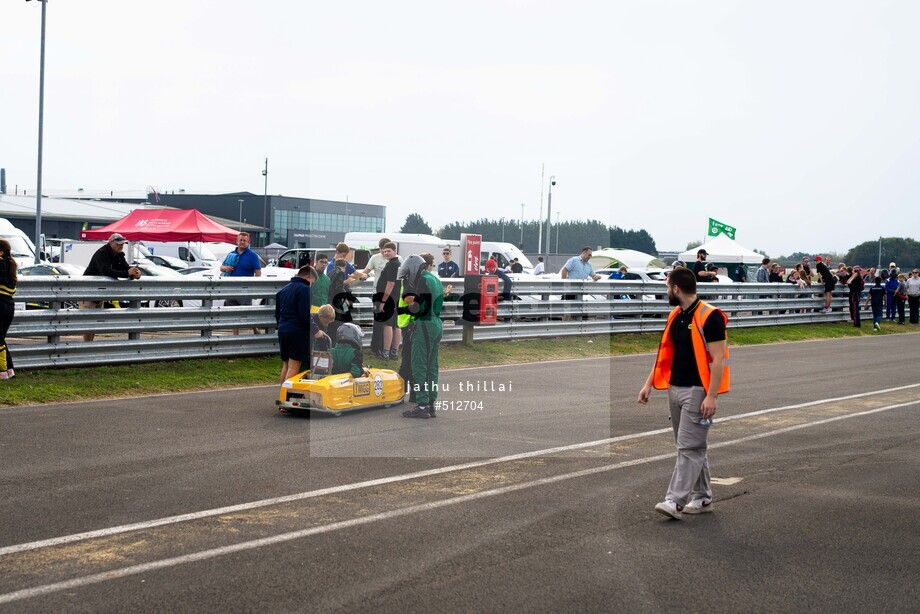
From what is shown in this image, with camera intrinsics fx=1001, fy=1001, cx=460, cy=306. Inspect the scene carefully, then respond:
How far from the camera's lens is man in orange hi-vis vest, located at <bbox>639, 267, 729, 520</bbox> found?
664 cm

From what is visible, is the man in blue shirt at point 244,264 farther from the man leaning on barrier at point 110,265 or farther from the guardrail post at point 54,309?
the guardrail post at point 54,309

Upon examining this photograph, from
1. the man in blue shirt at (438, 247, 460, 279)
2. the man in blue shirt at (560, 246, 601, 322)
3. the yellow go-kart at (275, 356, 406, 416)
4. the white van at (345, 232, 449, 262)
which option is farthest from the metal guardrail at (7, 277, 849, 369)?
the white van at (345, 232, 449, 262)

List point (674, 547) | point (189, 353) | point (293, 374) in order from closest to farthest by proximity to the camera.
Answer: point (674, 547)
point (293, 374)
point (189, 353)

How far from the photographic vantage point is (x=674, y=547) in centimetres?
604

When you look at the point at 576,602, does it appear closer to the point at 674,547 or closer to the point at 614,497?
the point at 674,547

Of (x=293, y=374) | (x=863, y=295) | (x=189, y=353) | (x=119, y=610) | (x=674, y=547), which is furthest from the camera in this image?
(x=863, y=295)

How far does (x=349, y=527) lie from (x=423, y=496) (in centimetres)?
100

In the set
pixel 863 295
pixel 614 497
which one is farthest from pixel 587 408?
pixel 863 295

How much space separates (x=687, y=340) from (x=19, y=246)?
101 feet

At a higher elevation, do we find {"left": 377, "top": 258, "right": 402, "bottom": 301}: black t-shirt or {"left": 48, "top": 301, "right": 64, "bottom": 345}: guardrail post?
{"left": 377, "top": 258, "right": 402, "bottom": 301}: black t-shirt

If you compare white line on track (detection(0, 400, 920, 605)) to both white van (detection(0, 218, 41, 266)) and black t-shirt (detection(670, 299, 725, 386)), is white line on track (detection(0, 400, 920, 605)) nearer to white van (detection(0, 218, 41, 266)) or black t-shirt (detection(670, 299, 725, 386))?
black t-shirt (detection(670, 299, 725, 386))

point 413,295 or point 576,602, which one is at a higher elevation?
point 413,295

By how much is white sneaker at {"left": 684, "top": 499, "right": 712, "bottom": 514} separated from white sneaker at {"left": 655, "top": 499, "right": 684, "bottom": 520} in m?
0.18


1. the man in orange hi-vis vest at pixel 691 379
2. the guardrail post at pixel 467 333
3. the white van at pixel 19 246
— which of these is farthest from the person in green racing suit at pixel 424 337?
the white van at pixel 19 246
